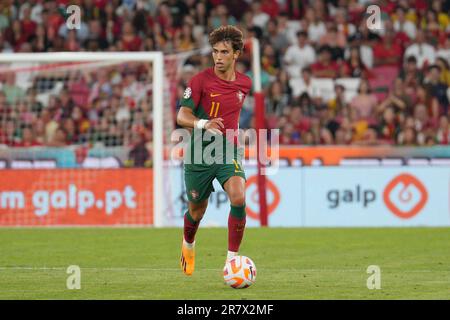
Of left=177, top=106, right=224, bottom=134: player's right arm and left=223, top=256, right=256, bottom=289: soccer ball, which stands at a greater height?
left=177, top=106, right=224, bottom=134: player's right arm

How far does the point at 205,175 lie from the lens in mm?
9977

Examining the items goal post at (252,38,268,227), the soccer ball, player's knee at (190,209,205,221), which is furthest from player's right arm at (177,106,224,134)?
goal post at (252,38,268,227)

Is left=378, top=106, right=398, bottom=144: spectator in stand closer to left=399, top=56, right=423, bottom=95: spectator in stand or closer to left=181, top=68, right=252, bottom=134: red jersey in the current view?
left=399, top=56, right=423, bottom=95: spectator in stand

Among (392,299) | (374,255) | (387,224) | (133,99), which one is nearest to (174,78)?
(133,99)

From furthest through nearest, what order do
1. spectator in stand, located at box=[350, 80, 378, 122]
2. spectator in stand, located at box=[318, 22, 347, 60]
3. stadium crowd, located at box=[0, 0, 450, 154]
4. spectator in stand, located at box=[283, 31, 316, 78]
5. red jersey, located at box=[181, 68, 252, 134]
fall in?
spectator in stand, located at box=[283, 31, 316, 78]
spectator in stand, located at box=[318, 22, 347, 60]
spectator in stand, located at box=[350, 80, 378, 122]
stadium crowd, located at box=[0, 0, 450, 154]
red jersey, located at box=[181, 68, 252, 134]

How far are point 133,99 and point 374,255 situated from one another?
8.90 m

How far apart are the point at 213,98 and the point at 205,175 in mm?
701

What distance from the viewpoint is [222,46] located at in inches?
385

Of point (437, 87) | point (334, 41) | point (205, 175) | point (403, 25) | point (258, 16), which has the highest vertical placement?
point (258, 16)

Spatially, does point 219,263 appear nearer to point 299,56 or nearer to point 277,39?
point 299,56

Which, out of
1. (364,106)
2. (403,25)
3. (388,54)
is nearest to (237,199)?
(364,106)

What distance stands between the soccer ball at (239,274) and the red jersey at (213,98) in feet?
4.28

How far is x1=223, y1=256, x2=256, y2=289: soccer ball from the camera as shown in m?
9.16

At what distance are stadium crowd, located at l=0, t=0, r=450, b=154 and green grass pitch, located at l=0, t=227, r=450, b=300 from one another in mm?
3599
